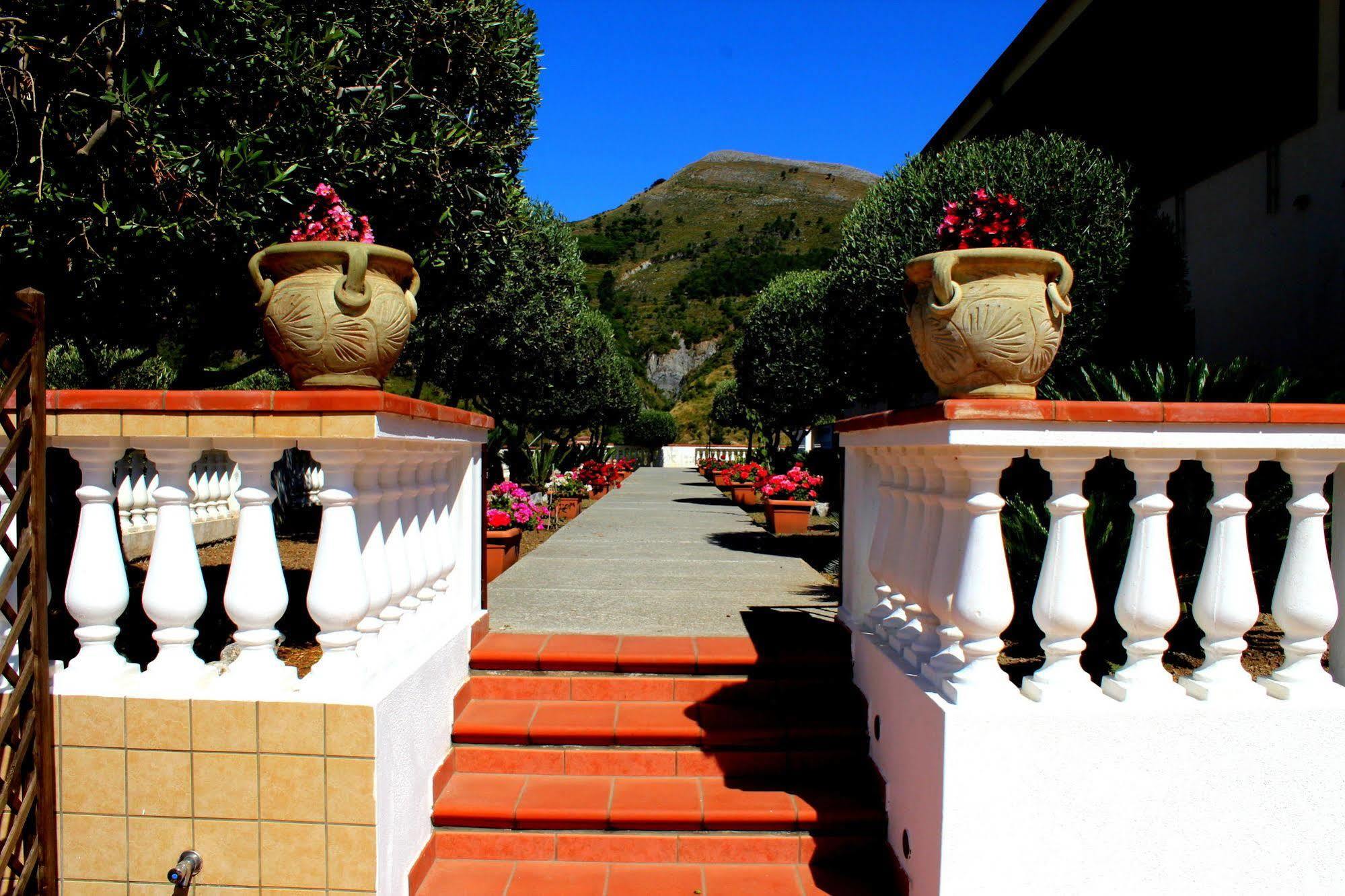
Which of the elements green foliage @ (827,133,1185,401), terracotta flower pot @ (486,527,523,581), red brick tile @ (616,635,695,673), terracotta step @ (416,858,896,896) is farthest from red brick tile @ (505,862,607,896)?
green foliage @ (827,133,1185,401)

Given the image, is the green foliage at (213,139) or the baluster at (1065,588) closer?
the baluster at (1065,588)

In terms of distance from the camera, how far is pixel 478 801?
3258mm

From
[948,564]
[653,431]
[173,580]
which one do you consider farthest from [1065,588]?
[653,431]

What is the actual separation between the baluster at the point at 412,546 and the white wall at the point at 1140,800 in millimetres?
1997

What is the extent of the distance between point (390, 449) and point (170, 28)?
295 centimetres

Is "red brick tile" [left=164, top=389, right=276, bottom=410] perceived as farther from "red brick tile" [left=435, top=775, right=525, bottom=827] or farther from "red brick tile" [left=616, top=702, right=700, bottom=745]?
"red brick tile" [left=616, top=702, right=700, bottom=745]

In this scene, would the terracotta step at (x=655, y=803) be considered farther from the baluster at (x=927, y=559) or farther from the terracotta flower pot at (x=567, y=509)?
the terracotta flower pot at (x=567, y=509)

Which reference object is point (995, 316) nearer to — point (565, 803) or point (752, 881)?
point (752, 881)

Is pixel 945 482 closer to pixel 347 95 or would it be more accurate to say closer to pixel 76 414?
pixel 76 414

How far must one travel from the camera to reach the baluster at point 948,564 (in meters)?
2.71

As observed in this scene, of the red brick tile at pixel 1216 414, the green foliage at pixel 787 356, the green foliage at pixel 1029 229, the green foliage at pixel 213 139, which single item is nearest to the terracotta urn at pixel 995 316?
the red brick tile at pixel 1216 414

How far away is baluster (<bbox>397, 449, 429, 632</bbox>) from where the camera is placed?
311 centimetres

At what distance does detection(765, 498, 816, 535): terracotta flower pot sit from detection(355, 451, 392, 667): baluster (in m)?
9.62

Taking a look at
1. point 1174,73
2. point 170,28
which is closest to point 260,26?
point 170,28
